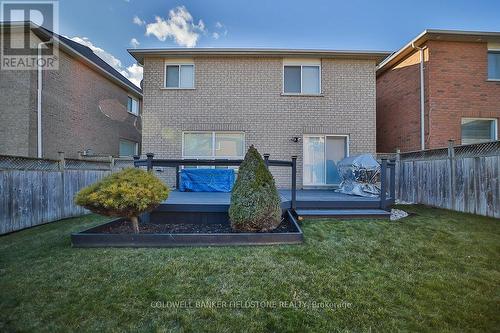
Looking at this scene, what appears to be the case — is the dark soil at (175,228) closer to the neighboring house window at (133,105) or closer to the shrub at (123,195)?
the shrub at (123,195)

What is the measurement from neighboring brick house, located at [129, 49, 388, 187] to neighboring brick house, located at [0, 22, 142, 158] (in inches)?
134

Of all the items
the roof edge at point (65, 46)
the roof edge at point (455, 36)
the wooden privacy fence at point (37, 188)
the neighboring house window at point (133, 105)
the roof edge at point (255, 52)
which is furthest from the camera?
the neighboring house window at point (133, 105)

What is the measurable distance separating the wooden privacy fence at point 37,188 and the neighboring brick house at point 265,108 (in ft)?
9.10

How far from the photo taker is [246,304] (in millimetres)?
2453

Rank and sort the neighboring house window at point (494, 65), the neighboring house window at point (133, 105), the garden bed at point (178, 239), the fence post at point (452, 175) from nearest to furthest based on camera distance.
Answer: the garden bed at point (178, 239) → the fence post at point (452, 175) → the neighboring house window at point (494, 65) → the neighboring house window at point (133, 105)

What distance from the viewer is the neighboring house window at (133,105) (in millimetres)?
13795

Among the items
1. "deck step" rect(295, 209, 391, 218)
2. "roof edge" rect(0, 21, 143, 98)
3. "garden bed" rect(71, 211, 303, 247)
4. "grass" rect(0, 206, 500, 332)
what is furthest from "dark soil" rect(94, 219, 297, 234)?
"roof edge" rect(0, 21, 143, 98)

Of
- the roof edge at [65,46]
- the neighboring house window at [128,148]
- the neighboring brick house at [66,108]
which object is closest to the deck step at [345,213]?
the neighboring brick house at [66,108]

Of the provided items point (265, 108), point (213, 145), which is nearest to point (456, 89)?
point (265, 108)

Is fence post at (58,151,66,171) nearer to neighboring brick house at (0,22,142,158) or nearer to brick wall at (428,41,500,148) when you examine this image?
neighboring brick house at (0,22,142,158)

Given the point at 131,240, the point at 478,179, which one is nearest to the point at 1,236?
the point at 131,240

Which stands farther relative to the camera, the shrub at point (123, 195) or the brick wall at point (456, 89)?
the brick wall at point (456, 89)

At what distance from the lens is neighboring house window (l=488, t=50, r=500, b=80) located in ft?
29.2

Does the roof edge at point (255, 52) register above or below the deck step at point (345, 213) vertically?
above
